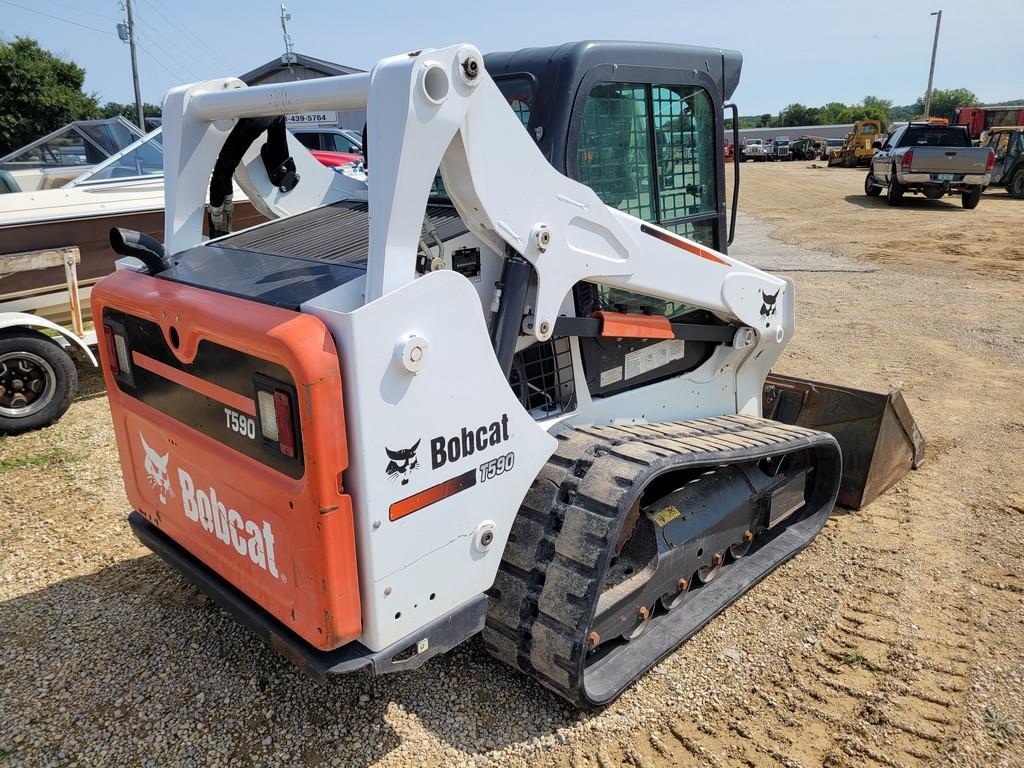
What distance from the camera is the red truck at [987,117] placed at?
34.3m

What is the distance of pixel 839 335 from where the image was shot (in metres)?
8.16

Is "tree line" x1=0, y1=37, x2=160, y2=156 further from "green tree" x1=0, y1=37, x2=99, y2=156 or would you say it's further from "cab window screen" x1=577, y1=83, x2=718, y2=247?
"cab window screen" x1=577, y1=83, x2=718, y2=247

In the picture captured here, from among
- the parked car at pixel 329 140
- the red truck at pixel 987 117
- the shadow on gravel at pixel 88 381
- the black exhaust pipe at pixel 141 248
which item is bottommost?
the shadow on gravel at pixel 88 381

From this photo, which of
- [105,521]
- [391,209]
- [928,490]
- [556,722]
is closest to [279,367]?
[391,209]

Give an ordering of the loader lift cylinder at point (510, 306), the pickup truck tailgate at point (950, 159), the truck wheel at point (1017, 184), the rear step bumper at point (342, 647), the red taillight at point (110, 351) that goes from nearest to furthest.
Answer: the rear step bumper at point (342, 647) < the loader lift cylinder at point (510, 306) < the red taillight at point (110, 351) < the pickup truck tailgate at point (950, 159) < the truck wheel at point (1017, 184)

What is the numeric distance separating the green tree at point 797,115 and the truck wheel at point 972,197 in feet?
227

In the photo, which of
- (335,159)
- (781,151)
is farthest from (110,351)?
(781,151)

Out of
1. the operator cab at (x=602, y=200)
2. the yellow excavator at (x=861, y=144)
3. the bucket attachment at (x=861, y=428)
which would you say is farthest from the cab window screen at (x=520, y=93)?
the yellow excavator at (x=861, y=144)

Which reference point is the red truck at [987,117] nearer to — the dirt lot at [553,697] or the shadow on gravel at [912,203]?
the shadow on gravel at [912,203]

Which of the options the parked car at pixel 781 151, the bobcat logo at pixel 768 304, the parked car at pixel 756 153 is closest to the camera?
the bobcat logo at pixel 768 304

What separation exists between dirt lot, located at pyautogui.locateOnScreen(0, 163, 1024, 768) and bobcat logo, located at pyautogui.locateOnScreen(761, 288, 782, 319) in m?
1.25

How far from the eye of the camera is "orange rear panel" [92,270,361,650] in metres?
2.02

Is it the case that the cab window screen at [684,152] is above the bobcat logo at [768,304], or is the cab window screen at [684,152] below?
above

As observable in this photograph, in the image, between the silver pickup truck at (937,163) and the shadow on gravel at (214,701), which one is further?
the silver pickup truck at (937,163)
